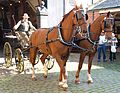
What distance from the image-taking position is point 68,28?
731 cm

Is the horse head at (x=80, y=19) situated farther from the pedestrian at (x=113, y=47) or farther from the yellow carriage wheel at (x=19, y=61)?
the pedestrian at (x=113, y=47)

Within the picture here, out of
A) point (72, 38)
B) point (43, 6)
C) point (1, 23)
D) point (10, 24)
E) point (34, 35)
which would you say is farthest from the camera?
point (1, 23)

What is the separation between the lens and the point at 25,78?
29.6 ft

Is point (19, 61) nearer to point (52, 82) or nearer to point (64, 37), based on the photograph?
point (52, 82)

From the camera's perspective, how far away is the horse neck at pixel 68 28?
7.29 meters

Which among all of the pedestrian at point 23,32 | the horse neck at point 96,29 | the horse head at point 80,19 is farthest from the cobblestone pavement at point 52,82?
the horse head at point 80,19

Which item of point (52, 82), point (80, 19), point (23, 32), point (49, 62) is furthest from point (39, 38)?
point (80, 19)

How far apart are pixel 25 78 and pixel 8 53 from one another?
2352 millimetres

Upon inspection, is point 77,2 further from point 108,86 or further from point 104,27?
point 108,86

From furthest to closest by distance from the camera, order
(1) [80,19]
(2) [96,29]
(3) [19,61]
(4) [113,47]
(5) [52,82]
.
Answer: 1. (4) [113,47]
2. (3) [19,61]
3. (5) [52,82]
4. (2) [96,29]
5. (1) [80,19]

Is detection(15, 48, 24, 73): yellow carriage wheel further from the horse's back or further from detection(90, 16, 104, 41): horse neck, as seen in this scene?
detection(90, 16, 104, 41): horse neck

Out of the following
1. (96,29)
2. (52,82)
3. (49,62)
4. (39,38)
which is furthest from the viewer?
(49,62)

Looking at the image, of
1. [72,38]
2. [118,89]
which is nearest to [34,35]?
[72,38]

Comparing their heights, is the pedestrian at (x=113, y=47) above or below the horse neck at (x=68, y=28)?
below
